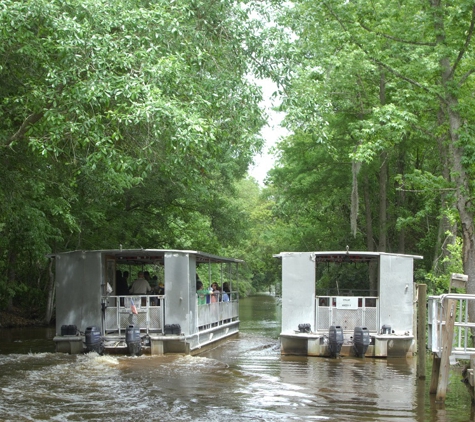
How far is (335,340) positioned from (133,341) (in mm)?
5408

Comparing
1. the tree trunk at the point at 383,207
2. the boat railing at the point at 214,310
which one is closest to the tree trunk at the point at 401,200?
the tree trunk at the point at 383,207

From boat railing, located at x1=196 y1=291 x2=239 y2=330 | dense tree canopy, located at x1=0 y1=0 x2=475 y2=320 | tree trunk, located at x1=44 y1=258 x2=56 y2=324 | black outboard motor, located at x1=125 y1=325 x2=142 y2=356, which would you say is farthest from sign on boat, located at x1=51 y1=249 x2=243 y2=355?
tree trunk, located at x1=44 y1=258 x2=56 y2=324

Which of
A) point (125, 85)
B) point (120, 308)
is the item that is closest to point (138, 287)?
point (120, 308)

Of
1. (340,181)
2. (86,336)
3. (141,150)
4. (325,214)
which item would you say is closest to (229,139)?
(141,150)

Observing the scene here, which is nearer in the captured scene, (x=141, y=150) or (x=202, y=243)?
(x=141, y=150)

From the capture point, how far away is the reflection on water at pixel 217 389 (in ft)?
40.8

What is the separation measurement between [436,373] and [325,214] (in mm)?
26689

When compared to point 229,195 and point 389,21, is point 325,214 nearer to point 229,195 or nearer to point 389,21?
point 229,195

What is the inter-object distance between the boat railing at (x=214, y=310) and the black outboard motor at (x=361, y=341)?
4683mm

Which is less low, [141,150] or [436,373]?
[141,150]

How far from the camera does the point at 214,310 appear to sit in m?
24.7

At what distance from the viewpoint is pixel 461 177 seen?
17.0 m

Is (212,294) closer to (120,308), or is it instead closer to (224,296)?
(224,296)

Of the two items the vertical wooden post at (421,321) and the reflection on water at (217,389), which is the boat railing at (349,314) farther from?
the vertical wooden post at (421,321)
